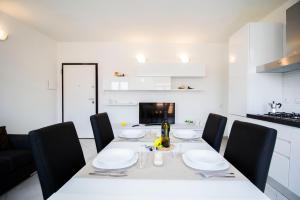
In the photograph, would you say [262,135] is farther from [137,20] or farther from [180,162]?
[137,20]

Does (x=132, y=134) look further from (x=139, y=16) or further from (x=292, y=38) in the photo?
(x=292, y=38)

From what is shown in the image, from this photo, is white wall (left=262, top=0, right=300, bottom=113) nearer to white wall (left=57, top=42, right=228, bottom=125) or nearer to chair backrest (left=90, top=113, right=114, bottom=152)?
white wall (left=57, top=42, right=228, bottom=125)

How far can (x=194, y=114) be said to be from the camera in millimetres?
4320

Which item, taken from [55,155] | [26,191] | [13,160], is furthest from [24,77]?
[55,155]

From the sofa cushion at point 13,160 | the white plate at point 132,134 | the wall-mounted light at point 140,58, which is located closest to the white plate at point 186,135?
the white plate at point 132,134

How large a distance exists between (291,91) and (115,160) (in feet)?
8.84

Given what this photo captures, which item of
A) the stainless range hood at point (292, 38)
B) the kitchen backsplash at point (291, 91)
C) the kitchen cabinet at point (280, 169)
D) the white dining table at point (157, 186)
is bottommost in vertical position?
the kitchen cabinet at point (280, 169)

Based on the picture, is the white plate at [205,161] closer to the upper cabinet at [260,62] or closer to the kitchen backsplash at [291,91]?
the upper cabinet at [260,62]

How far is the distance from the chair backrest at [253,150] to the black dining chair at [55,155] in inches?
45.1

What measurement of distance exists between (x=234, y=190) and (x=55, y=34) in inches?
175

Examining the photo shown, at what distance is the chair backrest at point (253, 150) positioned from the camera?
38.7 inches

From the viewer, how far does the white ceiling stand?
256cm

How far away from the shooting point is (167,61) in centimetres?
431

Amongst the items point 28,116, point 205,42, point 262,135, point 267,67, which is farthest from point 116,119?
point 262,135
